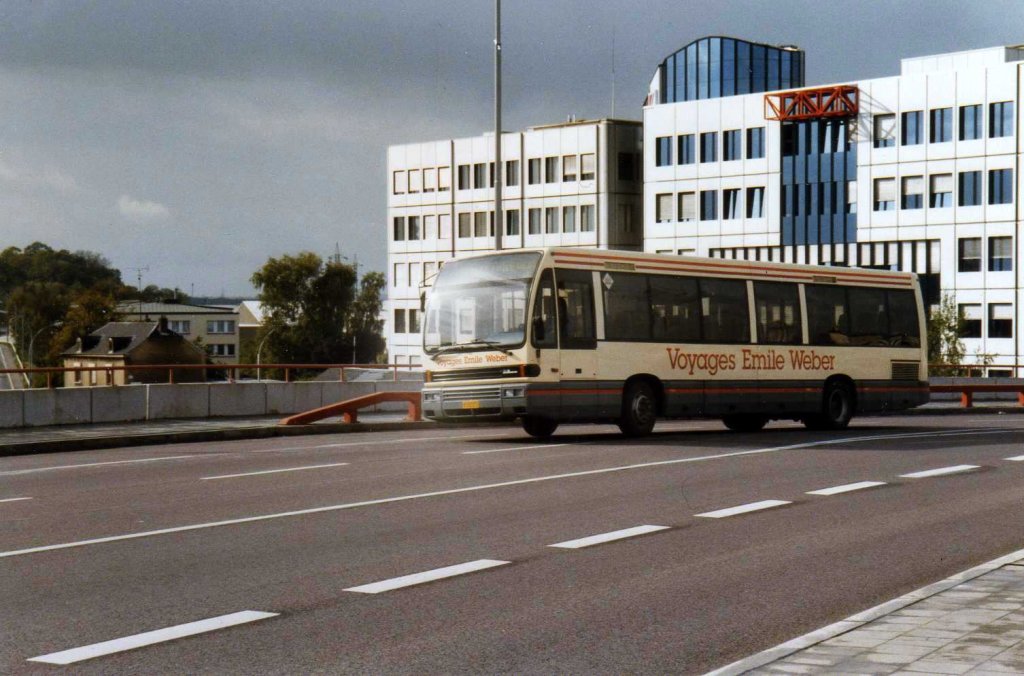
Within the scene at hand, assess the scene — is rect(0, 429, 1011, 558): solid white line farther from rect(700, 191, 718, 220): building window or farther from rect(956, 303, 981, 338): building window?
rect(700, 191, 718, 220): building window

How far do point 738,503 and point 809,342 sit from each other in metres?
13.5

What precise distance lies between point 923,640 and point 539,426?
54.5ft

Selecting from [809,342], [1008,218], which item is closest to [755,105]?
[1008,218]

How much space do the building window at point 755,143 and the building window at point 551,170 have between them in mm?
16414

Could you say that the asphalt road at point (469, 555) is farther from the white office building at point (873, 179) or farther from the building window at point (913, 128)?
the building window at point (913, 128)

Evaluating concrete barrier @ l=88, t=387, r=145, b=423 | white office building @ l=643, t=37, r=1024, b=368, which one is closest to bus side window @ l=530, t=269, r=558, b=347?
concrete barrier @ l=88, t=387, r=145, b=423

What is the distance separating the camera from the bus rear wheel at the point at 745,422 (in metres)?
26.3

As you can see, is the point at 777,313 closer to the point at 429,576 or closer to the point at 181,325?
the point at 429,576

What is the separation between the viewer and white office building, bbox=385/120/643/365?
98.6m

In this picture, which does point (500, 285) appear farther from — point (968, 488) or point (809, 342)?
point (968, 488)

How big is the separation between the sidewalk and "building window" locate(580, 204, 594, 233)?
301ft

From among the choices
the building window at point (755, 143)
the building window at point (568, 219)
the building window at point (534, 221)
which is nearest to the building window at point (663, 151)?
the building window at point (755, 143)

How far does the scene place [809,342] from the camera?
25.9 meters

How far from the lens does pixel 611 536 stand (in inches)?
418
